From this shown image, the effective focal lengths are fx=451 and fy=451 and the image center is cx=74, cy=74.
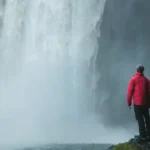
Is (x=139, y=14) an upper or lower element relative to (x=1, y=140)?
upper

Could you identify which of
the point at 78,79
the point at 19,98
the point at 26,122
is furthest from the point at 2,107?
the point at 78,79

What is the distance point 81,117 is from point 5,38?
9255 mm

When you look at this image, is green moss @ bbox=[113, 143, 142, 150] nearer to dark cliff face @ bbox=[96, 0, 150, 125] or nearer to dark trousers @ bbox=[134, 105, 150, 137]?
dark trousers @ bbox=[134, 105, 150, 137]

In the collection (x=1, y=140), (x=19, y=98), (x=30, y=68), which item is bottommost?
(x=1, y=140)

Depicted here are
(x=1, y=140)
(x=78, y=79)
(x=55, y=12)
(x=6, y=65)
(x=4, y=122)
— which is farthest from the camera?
(x=6, y=65)

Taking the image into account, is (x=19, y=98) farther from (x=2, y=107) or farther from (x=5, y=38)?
(x=5, y=38)

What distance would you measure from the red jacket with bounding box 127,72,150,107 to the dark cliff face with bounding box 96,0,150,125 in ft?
51.3

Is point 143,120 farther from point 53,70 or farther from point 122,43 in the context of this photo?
point 53,70

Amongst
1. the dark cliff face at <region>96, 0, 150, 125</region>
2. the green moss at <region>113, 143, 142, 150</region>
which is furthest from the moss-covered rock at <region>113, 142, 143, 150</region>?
the dark cliff face at <region>96, 0, 150, 125</region>

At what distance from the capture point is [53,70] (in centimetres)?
2614

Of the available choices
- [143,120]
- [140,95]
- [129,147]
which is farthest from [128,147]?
[140,95]

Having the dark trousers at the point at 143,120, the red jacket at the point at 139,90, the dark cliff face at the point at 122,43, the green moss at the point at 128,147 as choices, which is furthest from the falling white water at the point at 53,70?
the green moss at the point at 128,147

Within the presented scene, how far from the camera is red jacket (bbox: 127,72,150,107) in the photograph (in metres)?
9.30

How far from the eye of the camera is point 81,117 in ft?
78.0
